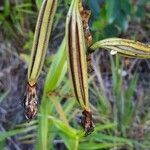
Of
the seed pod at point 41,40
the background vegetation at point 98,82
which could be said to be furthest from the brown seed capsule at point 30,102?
the background vegetation at point 98,82

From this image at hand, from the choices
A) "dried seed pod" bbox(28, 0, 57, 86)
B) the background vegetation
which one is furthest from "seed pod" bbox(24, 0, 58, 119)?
the background vegetation

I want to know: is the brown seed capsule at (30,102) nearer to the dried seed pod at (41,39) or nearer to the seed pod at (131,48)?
the dried seed pod at (41,39)

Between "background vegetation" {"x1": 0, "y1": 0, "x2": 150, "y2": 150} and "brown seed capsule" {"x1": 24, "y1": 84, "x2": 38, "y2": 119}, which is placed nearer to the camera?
"brown seed capsule" {"x1": 24, "y1": 84, "x2": 38, "y2": 119}

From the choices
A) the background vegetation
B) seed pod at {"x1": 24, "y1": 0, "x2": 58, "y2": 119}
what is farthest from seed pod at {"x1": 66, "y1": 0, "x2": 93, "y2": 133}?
the background vegetation

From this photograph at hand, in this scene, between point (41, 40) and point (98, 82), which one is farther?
point (98, 82)

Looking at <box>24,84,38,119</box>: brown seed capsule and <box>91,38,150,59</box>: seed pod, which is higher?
<box>91,38,150,59</box>: seed pod

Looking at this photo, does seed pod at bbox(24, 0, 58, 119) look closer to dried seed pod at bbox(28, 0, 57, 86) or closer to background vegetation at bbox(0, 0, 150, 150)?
dried seed pod at bbox(28, 0, 57, 86)

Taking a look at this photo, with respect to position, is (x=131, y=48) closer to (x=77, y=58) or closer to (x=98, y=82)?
(x=77, y=58)

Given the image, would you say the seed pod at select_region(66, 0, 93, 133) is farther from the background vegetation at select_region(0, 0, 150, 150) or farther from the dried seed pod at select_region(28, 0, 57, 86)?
the background vegetation at select_region(0, 0, 150, 150)

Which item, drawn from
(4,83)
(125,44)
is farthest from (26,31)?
(125,44)

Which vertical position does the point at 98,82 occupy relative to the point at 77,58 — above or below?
below

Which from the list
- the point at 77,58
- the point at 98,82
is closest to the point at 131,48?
the point at 77,58
